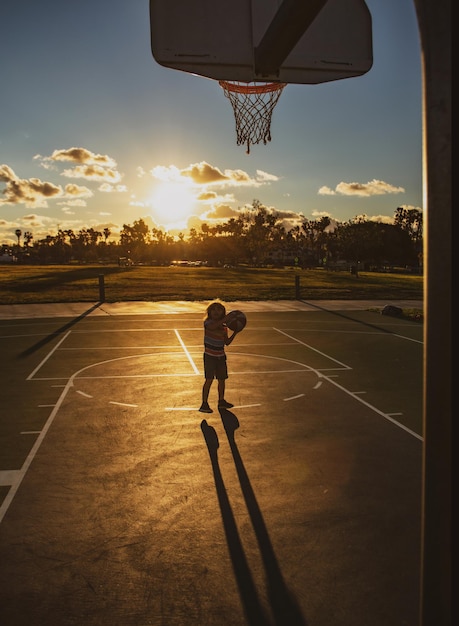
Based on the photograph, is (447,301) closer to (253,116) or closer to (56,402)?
(253,116)

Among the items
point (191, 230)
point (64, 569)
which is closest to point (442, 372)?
point (64, 569)

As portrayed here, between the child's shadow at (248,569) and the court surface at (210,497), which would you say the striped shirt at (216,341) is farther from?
the child's shadow at (248,569)

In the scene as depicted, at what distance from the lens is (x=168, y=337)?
61.5 ft

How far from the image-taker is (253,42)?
4.20 m

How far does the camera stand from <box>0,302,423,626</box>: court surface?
14.5ft

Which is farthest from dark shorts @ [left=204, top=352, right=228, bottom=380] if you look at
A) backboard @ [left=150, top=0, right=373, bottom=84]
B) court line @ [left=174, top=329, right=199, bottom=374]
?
backboard @ [left=150, top=0, right=373, bottom=84]

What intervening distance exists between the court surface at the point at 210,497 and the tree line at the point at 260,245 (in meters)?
63.5

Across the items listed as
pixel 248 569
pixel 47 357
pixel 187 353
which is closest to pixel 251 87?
pixel 248 569

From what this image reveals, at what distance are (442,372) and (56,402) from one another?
988 centimetres

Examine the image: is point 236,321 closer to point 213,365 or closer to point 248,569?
point 213,365

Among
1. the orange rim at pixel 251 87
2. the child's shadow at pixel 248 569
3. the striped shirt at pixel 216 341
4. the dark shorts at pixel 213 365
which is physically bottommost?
the child's shadow at pixel 248 569

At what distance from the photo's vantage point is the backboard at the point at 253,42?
4.16 m

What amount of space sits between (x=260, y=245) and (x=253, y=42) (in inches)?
4011

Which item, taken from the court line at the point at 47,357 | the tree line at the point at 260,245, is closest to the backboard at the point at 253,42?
the court line at the point at 47,357
